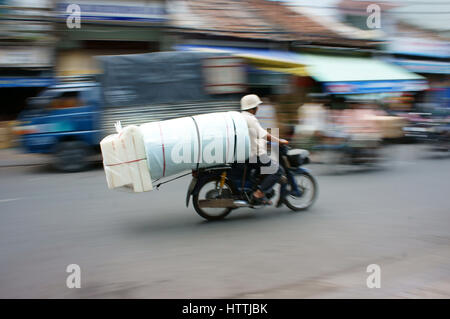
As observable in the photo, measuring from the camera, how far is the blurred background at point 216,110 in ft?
13.7

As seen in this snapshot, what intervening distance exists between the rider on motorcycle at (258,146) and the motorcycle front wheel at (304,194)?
1.49ft

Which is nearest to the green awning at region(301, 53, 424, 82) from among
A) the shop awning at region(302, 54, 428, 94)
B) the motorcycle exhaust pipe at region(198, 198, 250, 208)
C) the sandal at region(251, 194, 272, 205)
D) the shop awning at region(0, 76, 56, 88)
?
the shop awning at region(302, 54, 428, 94)

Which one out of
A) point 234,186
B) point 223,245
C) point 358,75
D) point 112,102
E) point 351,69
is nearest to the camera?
point 223,245

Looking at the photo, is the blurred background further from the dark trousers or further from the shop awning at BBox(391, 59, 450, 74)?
the dark trousers

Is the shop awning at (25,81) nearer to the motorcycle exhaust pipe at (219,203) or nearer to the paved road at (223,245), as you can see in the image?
the paved road at (223,245)

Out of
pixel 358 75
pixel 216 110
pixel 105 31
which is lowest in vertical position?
pixel 216 110

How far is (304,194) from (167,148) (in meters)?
2.13

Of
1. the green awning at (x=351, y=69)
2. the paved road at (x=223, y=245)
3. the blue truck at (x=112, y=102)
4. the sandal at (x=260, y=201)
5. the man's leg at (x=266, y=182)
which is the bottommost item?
the paved road at (x=223, y=245)

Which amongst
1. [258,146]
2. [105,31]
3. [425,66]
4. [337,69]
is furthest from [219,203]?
[425,66]

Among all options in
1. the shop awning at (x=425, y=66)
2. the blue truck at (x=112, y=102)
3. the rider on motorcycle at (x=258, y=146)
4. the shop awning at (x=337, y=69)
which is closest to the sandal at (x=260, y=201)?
the rider on motorcycle at (x=258, y=146)

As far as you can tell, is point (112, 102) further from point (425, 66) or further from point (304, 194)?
point (425, 66)

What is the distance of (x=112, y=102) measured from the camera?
9.64 meters

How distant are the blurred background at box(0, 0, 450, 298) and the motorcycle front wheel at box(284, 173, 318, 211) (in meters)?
0.16
